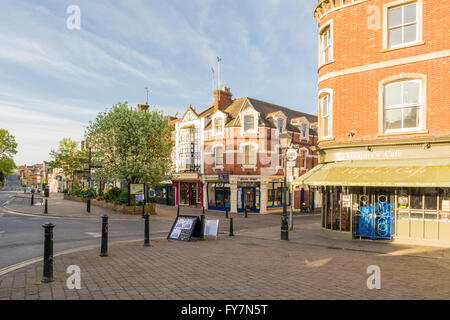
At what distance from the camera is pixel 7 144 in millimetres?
58125

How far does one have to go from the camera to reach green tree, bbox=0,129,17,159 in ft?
189

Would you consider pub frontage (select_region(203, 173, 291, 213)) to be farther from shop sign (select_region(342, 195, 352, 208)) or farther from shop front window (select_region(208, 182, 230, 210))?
shop sign (select_region(342, 195, 352, 208))

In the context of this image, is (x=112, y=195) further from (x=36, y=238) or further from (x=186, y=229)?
(x=186, y=229)

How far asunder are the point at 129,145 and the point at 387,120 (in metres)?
18.2

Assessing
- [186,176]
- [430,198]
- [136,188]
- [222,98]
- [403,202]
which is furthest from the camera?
[222,98]

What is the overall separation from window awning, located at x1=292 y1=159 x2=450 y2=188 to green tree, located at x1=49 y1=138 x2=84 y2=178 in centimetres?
4046

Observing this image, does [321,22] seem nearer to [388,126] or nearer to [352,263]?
[388,126]

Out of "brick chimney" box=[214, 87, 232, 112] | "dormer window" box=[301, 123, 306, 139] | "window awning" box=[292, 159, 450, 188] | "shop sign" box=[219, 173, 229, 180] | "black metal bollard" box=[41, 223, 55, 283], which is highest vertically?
"brick chimney" box=[214, 87, 232, 112]

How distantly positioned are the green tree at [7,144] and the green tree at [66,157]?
52.8 feet

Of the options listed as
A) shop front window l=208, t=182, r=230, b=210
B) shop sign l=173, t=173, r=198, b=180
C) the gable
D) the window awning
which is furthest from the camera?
the gable

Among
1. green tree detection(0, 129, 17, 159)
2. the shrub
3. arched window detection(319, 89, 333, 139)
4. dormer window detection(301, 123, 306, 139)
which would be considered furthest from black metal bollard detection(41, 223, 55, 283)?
green tree detection(0, 129, 17, 159)

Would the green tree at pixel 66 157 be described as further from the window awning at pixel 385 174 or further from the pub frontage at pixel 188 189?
the window awning at pixel 385 174

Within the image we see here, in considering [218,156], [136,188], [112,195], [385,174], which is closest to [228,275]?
[385,174]
